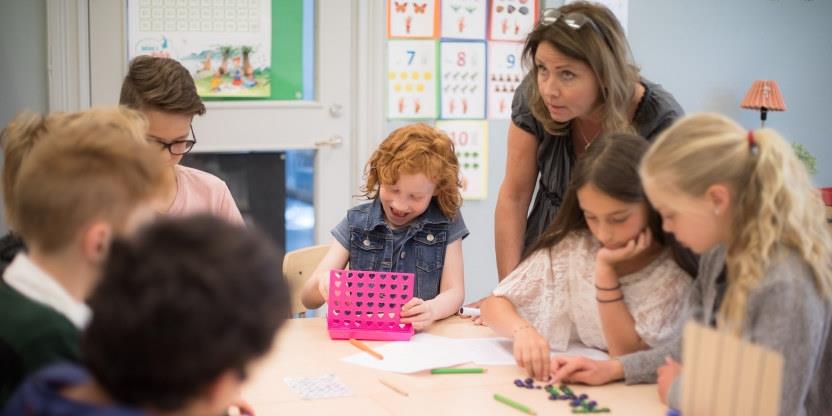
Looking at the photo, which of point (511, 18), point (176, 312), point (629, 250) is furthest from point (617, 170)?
point (511, 18)

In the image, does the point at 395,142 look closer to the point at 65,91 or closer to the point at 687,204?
the point at 687,204

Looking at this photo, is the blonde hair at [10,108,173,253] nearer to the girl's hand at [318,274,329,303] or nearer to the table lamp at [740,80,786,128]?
the girl's hand at [318,274,329,303]

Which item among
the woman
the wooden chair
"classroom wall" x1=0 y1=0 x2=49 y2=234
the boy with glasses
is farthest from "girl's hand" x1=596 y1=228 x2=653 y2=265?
"classroom wall" x1=0 y1=0 x2=49 y2=234

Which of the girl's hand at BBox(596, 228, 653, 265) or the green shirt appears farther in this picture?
the girl's hand at BBox(596, 228, 653, 265)

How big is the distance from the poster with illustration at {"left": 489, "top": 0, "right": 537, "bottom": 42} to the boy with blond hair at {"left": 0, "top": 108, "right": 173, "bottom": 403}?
295 centimetres

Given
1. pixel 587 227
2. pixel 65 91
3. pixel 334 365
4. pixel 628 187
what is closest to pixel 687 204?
pixel 628 187

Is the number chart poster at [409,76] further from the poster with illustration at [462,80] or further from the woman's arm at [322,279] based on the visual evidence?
the woman's arm at [322,279]

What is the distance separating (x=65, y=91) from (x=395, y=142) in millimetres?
1697

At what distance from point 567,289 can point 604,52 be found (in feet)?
1.85

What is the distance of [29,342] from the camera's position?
3.82ft

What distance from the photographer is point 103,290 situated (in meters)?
0.87

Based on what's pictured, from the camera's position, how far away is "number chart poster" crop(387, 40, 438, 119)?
388cm

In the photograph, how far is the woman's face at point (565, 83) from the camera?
6.86 feet

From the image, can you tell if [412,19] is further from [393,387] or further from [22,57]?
[393,387]
